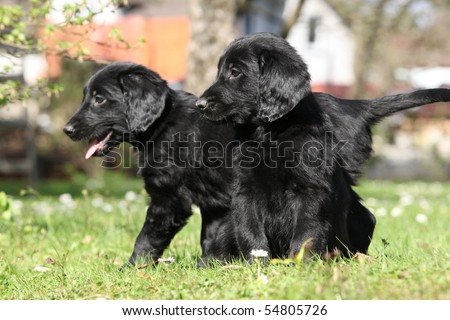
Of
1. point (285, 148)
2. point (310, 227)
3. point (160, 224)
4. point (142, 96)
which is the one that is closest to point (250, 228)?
point (310, 227)

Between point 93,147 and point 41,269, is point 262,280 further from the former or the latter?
point 93,147

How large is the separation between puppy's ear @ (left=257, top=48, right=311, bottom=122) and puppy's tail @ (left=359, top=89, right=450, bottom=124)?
0.63m

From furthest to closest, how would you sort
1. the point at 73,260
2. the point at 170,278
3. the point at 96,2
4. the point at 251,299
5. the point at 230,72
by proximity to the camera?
1. the point at 96,2
2. the point at 73,260
3. the point at 230,72
4. the point at 170,278
5. the point at 251,299

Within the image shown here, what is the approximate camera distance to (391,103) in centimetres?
379

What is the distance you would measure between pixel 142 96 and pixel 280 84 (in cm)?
99

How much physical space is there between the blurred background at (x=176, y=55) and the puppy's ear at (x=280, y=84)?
0.21 metres

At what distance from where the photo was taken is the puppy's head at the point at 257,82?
3301 mm

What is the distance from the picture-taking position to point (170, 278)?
3.13 m

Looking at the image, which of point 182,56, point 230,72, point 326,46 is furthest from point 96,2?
point 326,46

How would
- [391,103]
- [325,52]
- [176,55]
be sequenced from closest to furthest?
[391,103]
[176,55]
[325,52]

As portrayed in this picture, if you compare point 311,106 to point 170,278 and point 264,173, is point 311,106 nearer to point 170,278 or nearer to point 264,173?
point 264,173

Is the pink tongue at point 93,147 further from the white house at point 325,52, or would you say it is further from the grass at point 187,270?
the white house at point 325,52

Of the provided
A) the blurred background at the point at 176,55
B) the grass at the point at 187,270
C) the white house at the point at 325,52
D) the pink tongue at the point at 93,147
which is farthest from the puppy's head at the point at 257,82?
the white house at the point at 325,52

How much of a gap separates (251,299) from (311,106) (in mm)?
1211
